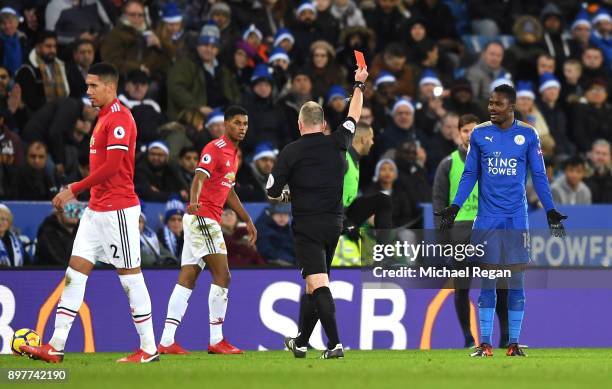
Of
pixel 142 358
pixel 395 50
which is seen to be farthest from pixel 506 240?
pixel 395 50

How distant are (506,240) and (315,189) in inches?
71.8

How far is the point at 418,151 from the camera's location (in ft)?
63.8

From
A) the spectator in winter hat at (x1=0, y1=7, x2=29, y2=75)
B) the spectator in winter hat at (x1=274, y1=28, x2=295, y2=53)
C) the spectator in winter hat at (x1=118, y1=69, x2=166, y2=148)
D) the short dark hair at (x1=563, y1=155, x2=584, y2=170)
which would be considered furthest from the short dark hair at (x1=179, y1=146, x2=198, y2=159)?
the short dark hair at (x1=563, y1=155, x2=584, y2=170)

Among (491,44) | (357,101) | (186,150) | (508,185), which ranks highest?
(491,44)

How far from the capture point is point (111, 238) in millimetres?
11320

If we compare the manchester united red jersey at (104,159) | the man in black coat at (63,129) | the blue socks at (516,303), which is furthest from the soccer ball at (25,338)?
the man in black coat at (63,129)

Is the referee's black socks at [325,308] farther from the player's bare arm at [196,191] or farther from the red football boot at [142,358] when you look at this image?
the player's bare arm at [196,191]

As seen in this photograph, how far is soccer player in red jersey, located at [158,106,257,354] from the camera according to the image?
13.3 metres

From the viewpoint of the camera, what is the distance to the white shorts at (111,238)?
37.1ft

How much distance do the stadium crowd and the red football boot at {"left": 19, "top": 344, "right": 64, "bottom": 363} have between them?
430 cm

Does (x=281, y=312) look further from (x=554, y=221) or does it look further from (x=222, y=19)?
(x=222, y=19)

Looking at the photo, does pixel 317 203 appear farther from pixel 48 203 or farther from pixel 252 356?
pixel 48 203

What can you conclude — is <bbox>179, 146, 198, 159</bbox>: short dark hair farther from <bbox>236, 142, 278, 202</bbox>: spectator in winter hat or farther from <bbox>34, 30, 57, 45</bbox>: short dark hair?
<bbox>34, 30, 57, 45</bbox>: short dark hair

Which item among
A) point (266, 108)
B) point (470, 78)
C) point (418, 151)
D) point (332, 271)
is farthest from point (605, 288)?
point (470, 78)
